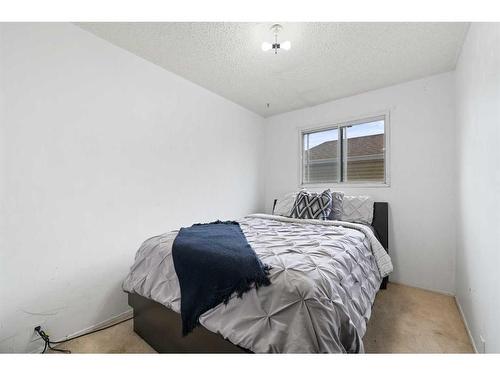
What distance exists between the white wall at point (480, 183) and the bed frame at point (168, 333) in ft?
4.55

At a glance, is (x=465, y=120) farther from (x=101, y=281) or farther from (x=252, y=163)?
(x=101, y=281)

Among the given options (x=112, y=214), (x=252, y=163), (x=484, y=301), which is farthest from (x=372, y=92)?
(x=112, y=214)

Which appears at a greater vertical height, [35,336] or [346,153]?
[346,153]

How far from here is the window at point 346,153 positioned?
292cm

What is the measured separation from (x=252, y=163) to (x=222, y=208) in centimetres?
94

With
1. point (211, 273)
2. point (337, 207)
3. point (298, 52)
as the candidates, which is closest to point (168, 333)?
point (211, 273)

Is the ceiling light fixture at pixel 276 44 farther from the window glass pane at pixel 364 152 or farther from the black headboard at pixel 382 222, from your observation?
the black headboard at pixel 382 222

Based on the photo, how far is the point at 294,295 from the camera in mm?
1019

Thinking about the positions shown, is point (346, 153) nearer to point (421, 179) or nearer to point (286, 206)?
point (421, 179)

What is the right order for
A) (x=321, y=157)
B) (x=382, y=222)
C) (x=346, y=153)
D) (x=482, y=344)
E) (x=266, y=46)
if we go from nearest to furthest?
(x=482, y=344) → (x=266, y=46) → (x=382, y=222) → (x=346, y=153) → (x=321, y=157)

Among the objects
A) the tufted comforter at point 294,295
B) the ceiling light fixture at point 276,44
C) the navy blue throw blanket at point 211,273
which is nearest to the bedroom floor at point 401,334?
the tufted comforter at point 294,295

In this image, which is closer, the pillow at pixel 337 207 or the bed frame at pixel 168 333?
the bed frame at pixel 168 333

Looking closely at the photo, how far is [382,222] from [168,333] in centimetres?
245

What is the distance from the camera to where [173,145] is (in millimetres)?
2473
